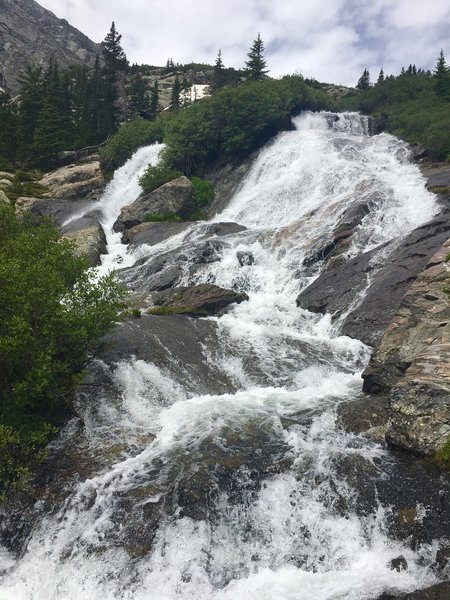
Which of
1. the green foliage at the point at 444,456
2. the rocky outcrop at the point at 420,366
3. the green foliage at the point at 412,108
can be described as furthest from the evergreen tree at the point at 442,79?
the green foliage at the point at 444,456

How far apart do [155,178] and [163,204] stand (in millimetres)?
5919

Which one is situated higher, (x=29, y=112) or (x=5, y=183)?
(x=29, y=112)

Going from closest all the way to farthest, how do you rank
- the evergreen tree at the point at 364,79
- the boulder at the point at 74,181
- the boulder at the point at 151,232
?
the boulder at the point at 151,232, the boulder at the point at 74,181, the evergreen tree at the point at 364,79

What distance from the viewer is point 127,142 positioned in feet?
201

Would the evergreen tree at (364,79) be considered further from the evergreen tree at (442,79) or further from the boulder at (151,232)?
the boulder at (151,232)

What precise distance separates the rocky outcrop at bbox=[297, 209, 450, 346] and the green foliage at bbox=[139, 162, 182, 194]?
28778 mm

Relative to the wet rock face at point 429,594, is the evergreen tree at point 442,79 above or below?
above

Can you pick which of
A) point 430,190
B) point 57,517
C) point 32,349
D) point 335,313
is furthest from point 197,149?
point 57,517

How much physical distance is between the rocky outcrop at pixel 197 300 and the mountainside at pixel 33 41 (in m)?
105

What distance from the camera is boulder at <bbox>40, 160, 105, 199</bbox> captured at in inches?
2104

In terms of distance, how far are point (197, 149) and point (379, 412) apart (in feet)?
155

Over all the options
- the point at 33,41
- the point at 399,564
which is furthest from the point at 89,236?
the point at 33,41

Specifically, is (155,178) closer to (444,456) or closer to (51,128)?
(51,128)

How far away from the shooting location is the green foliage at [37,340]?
39.5 feet
